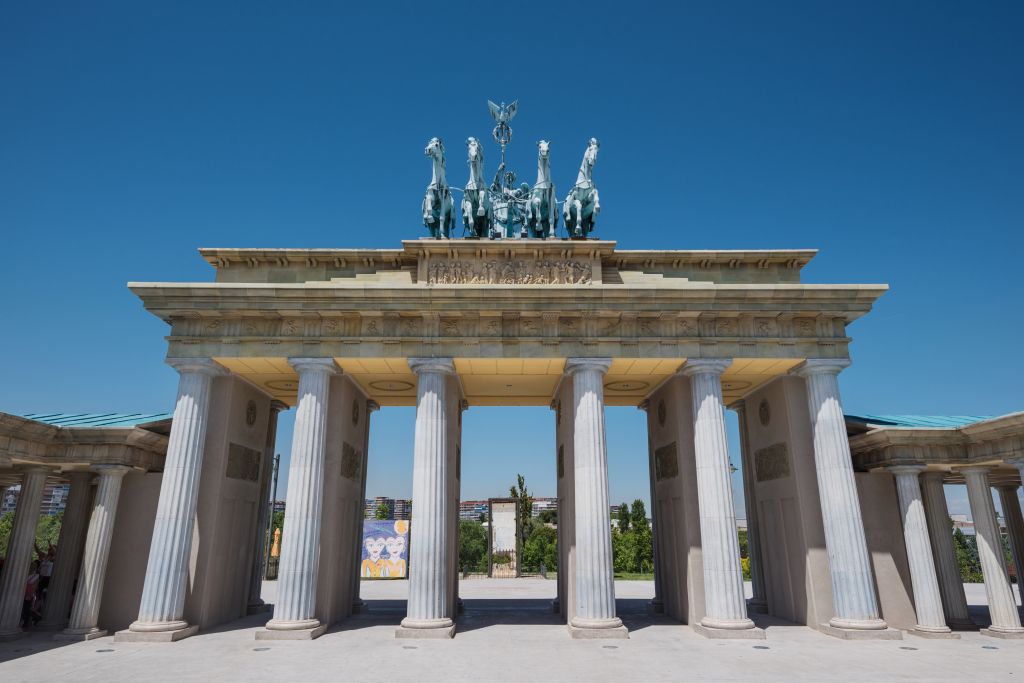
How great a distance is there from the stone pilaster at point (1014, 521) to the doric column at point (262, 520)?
2831 centimetres

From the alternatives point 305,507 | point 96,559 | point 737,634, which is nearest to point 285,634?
point 305,507

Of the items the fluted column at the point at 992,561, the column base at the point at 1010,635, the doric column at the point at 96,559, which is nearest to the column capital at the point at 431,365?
the doric column at the point at 96,559

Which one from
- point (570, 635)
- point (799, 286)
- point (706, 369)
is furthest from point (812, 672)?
point (799, 286)

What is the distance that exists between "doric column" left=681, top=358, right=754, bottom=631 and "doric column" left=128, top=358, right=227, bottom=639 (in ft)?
49.2

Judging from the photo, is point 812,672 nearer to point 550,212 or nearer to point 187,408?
point 550,212

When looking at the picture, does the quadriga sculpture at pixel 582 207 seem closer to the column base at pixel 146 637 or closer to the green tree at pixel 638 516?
the column base at pixel 146 637

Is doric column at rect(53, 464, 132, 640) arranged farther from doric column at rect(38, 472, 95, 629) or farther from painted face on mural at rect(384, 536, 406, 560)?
painted face on mural at rect(384, 536, 406, 560)

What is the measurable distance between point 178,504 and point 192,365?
411 cm

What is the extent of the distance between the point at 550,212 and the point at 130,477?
54.3ft

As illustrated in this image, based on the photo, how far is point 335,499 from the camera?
19203 mm

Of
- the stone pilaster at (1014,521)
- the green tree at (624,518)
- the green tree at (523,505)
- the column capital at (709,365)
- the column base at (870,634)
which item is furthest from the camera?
the green tree at (624,518)

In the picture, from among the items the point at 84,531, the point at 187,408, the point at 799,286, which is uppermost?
the point at 799,286

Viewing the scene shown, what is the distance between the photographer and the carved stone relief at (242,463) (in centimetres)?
1958

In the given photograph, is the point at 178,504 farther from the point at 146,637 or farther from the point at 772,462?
the point at 772,462
